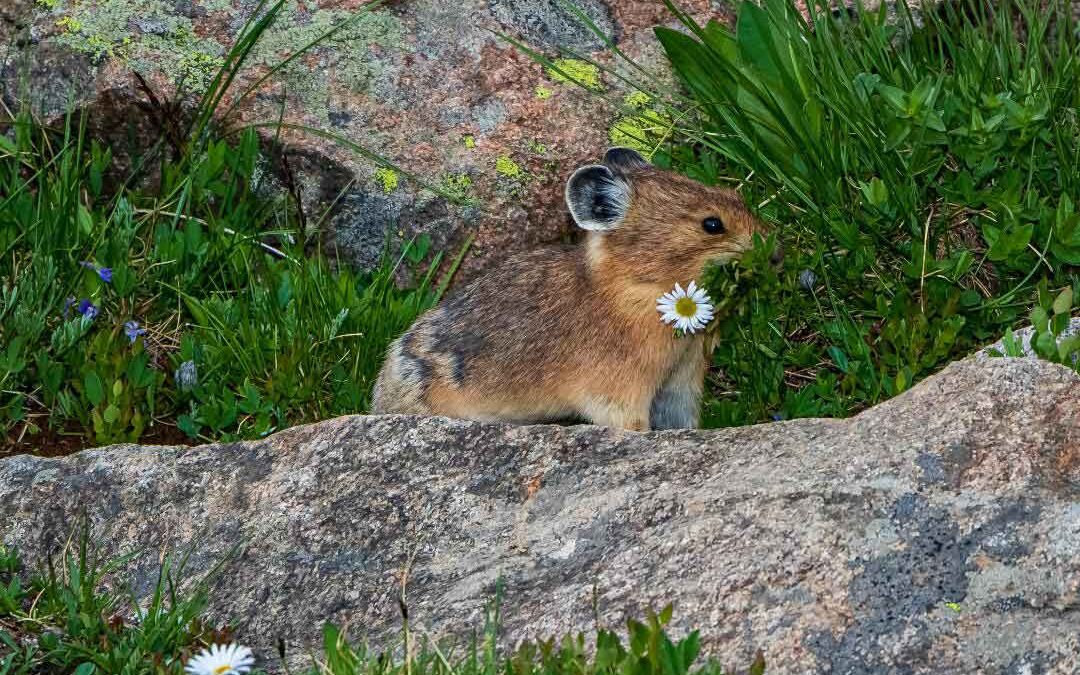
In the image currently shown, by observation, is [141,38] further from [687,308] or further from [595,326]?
[687,308]

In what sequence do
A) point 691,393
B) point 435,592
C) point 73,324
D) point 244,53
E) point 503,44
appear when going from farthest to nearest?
point 503,44, point 244,53, point 73,324, point 691,393, point 435,592

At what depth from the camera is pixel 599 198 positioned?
19.3 ft

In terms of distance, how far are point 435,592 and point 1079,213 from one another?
10.7ft

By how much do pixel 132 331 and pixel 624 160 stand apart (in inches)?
89.5

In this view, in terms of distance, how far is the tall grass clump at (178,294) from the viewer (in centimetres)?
631

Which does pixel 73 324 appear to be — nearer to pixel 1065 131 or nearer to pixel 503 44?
pixel 503 44

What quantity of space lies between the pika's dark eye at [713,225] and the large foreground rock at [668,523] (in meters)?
1.15

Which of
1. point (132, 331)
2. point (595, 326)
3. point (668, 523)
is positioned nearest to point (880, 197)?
point (595, 326)

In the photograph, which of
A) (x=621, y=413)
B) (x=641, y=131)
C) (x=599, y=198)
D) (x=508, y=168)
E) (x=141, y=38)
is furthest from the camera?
(x=141, y=38)

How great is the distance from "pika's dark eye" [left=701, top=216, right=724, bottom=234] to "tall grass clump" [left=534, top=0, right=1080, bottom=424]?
191 millimetres

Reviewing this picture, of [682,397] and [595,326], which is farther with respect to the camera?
[682,397]

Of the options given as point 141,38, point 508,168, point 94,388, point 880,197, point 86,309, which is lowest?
point 94,388

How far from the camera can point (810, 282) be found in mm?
6266

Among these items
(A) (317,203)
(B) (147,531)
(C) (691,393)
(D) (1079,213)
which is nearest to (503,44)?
(A) (317,203)
